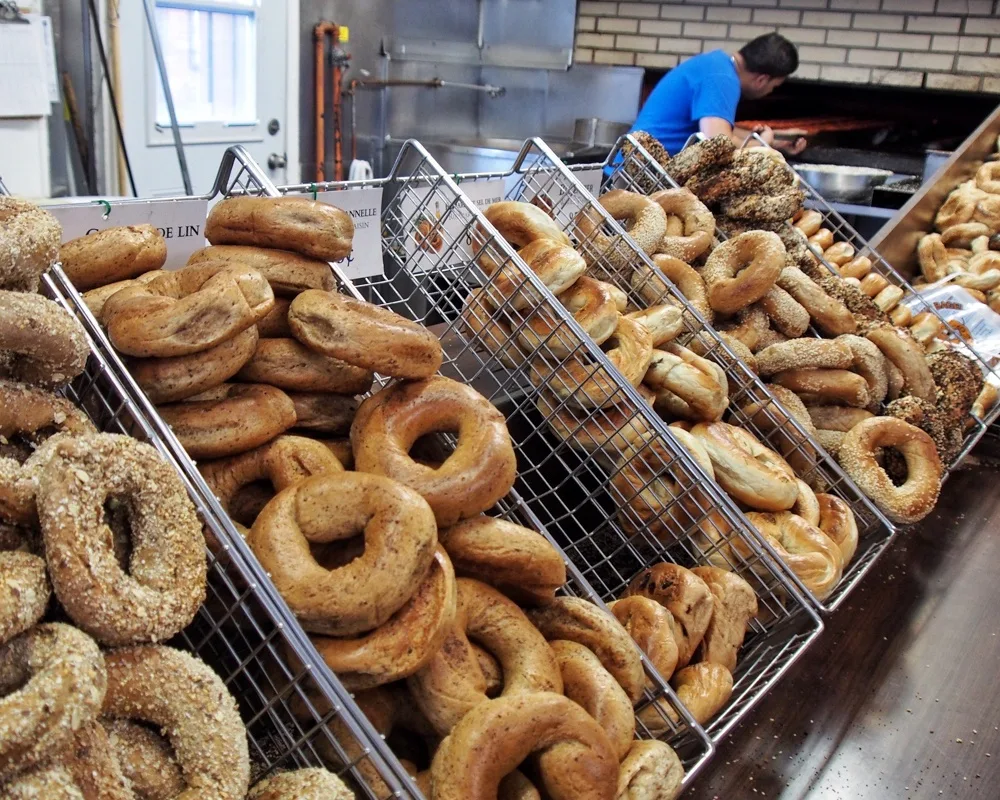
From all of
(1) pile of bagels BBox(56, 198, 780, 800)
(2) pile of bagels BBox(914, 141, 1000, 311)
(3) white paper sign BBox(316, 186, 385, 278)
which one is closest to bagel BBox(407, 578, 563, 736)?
(1) pile of bagels BBox(56, 198, 780, 800)

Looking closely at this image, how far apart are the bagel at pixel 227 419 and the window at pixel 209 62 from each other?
415cm

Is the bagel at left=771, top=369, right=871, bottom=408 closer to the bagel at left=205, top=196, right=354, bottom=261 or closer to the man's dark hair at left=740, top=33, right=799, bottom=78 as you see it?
the bagel at left=205, top=196, right=354, bottom=261

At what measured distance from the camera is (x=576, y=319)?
6.21ft

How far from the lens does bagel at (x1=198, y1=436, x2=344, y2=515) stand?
4.01 ft

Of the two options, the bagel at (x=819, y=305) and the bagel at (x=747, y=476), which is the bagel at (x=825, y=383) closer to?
the bagel at (x=819, y=305)

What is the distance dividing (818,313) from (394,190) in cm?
138

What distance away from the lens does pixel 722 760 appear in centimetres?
142

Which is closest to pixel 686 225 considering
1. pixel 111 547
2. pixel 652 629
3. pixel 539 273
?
pixel 539 273

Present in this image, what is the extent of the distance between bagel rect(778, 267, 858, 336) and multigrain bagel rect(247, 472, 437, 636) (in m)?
1.92

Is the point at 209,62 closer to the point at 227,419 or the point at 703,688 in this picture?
the point at 227,419

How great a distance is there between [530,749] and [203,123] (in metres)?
4.95

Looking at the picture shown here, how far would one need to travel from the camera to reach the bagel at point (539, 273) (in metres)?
1.83

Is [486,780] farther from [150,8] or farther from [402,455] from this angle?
[150,8]

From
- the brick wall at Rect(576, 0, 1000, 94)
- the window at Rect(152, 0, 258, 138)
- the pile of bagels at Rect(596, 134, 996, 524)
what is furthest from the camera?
the brick wall at Rect(576, 0, 1000, 94)
